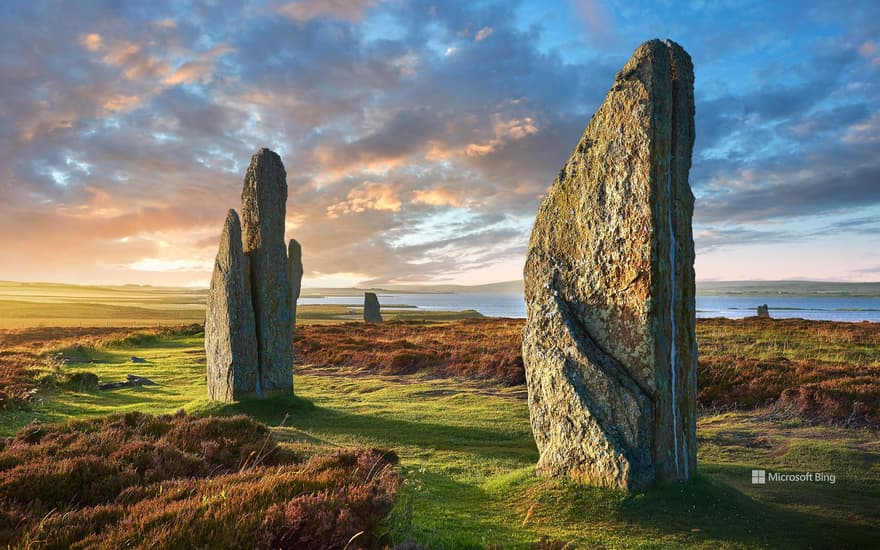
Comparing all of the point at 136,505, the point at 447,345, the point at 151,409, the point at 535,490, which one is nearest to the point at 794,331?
the point at 447,345

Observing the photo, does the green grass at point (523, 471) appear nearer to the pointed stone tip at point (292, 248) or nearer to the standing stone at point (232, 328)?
the standing stone at point (232, 328)

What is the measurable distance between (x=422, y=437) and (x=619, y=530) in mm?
6599

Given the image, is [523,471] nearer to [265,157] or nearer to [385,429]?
[385,429]

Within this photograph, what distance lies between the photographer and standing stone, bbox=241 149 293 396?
1551 cm

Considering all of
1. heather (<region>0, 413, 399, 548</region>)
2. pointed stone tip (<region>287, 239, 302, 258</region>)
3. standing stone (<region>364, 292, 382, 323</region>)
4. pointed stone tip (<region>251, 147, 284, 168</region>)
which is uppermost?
pointed stone tip (<region>251, 147, 284, 168</region>)

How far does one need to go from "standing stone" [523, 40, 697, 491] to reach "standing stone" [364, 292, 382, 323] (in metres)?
42.0

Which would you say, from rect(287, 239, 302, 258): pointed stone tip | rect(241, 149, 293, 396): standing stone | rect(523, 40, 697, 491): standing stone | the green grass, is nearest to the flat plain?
the green grass

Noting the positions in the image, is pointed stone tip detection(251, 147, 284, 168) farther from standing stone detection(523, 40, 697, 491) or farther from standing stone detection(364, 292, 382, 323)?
standing stone detection(364, 292, 382, 323)

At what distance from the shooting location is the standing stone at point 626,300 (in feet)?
24.5

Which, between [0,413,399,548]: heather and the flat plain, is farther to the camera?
the flat plain

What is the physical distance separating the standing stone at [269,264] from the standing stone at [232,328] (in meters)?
0.31

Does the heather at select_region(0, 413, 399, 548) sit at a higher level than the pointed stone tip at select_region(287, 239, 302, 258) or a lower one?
lower

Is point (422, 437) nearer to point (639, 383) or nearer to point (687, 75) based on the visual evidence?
point (639, 383)

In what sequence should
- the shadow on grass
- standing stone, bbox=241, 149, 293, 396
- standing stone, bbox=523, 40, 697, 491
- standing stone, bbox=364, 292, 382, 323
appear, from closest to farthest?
standing stone, bbox=523, 40, 697, 491 → the shadow on grass → standing stone, bbox=241, 149, 293, 396 → standing stone, bbox=364, 292, 382, 323
